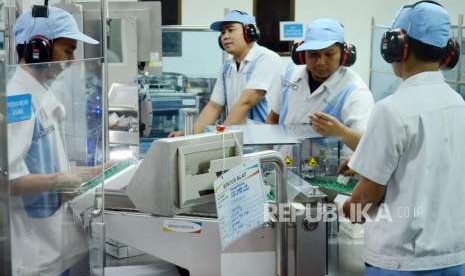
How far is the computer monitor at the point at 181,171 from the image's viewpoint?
1.41 metres

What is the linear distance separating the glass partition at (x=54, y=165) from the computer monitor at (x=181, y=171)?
155 millimetres

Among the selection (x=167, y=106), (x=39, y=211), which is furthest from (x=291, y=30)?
(x=39, y=211)

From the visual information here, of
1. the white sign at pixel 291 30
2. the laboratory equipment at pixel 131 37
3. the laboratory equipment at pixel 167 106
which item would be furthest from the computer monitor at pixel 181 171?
the white sign at pixel 291 30

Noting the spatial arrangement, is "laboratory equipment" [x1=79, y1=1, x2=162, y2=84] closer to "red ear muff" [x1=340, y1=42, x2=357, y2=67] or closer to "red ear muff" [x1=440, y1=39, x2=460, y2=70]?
"red ear muff" [x1=340, y1=42, x2=357, y2=67]

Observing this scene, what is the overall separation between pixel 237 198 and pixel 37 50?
0.58 m

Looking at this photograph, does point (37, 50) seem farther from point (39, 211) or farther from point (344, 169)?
point (344, 169)

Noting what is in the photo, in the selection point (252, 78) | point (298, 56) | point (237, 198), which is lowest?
point (237, 198)

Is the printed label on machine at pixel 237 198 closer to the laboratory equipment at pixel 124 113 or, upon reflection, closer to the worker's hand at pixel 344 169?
the worker's hand at pixel 344 169

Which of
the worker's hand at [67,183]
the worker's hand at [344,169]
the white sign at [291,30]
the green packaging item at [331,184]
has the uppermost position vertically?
the white sign at [291,30]

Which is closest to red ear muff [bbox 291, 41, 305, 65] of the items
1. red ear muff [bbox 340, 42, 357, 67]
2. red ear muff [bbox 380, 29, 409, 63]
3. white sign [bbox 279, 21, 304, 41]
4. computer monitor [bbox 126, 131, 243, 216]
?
red ear muff [bbox 340, 42, 357, 67]

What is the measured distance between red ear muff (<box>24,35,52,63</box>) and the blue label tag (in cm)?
27

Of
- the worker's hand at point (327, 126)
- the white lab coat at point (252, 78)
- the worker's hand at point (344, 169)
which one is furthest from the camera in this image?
the white lab coat at point (252, 78)

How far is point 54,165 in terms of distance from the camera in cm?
141

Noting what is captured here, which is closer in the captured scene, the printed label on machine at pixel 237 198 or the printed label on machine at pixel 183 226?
the printed label on machine at pixel 237 198
